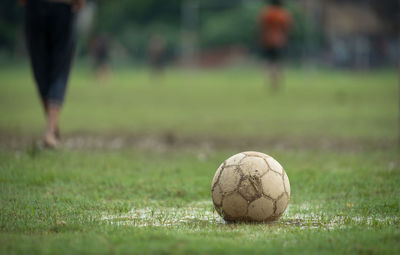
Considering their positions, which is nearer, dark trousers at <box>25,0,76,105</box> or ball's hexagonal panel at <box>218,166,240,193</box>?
ball's hexagonal panel at <box>218,166,240,193</box>

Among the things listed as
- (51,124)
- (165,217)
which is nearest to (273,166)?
(165,217)

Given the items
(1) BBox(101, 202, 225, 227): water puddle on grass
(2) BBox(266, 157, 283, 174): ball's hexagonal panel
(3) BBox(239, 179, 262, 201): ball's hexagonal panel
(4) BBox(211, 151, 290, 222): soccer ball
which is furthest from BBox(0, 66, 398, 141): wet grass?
(3) BBox(239, 179, 262, 201): ball's hexagonal panel

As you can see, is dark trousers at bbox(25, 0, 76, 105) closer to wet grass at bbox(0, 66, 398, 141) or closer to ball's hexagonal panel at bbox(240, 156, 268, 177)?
wet grass at bbox(0, 66, 398, 141)

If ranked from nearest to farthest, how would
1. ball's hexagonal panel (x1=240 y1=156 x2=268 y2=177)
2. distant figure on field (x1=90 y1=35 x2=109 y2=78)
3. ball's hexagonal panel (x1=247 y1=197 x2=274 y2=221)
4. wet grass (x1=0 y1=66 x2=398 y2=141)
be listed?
ball's hexagonal panel (x1=247 y1=197 x2=274 y2=221) < ball's hexagonal panel (x1=240 y1=156 x2=268 y2=177) < wet grass (x1=0 y1=66 x2=398 y2=141) < distant figure on field (x1=90 y1=35 x2=109 y2=78)

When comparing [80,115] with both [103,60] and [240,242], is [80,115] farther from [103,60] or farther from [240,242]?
[103,60]

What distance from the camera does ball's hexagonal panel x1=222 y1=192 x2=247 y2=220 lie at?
209 inches

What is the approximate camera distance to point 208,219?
18.5 feet

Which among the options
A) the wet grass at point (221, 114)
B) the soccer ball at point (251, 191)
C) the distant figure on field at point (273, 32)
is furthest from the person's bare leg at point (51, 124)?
the distant figure on field at point (273, 32)

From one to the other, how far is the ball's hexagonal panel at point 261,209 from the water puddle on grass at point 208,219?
105mm

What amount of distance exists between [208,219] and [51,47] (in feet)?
16.1

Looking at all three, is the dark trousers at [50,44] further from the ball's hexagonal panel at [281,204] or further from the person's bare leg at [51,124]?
the ball's hexagonal panel at [281,204]

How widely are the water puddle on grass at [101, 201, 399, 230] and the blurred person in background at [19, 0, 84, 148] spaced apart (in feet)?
12.2

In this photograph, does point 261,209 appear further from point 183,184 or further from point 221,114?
point 221,114

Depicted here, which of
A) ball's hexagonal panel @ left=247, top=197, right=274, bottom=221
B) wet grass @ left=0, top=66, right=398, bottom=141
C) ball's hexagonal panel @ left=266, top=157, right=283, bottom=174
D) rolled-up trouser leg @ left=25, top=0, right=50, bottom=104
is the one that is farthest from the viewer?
wet grass @ left=0, top=66, right=398, bottom=141
